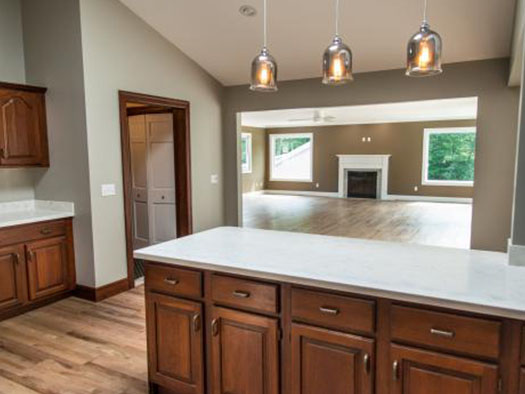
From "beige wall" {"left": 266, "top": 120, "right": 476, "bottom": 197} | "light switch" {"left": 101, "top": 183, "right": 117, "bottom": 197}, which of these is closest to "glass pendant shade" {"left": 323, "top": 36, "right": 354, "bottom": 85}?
"light switch" {"left": 101, "top": 183, "right": 117, "bottom": 197}

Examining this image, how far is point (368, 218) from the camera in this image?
8750mm

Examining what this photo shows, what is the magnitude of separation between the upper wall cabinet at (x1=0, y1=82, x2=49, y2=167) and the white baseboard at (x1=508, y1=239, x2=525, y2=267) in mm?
4004

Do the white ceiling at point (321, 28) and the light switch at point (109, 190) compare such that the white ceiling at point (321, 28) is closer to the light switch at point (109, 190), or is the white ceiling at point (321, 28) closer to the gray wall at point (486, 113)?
the gray wall at point (486, 113)

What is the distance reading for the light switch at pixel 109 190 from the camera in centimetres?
385

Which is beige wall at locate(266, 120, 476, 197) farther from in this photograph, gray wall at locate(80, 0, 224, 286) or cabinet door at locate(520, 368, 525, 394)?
cabinet door at locate(520, 368, 525, 394)

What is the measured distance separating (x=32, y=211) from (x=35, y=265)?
0.66m

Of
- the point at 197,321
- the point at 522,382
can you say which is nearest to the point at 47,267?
the point at 197,321

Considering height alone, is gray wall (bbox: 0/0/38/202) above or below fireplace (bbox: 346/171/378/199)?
above

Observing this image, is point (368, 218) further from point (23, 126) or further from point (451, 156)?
point (23, 126)

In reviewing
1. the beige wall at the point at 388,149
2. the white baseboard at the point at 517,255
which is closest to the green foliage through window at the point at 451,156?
the beige wall at the point at 388,149

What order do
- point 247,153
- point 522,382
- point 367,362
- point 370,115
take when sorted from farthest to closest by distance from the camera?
point 247,153 → point 370,115 → point 367,362 → point 522,382

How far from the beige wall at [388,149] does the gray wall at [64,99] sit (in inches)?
392

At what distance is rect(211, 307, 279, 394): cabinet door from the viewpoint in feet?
6.08

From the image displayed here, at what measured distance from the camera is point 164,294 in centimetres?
212
